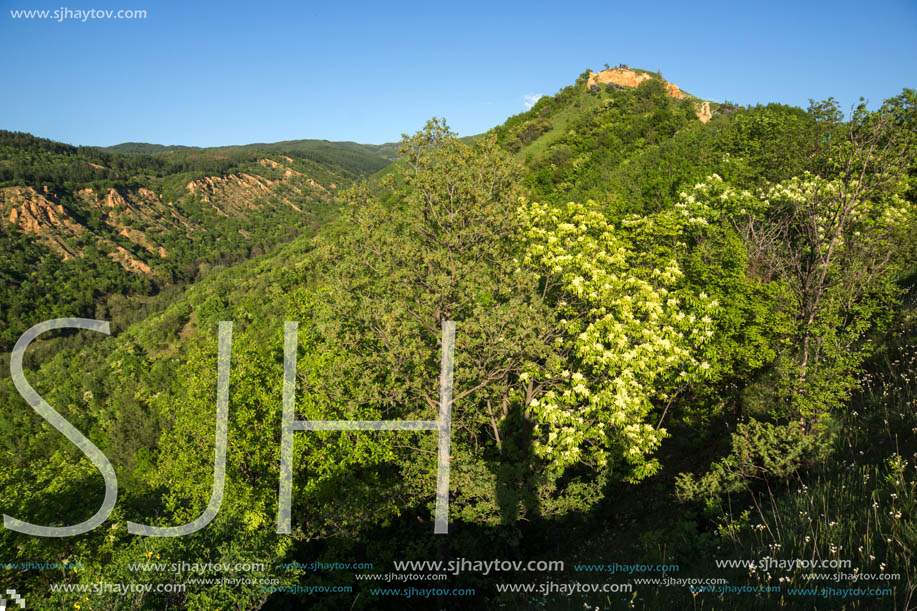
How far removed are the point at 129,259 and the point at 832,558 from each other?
246 metres

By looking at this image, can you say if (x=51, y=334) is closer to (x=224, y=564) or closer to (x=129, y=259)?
(x=129, y=259)

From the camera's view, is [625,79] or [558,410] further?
[625,79]

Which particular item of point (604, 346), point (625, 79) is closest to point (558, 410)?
point (604, 346)

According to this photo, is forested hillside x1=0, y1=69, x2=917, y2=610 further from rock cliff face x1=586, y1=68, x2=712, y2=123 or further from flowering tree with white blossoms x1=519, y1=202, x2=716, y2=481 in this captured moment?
rock cliff face x1=586, y1=68, x2=712, y2=123

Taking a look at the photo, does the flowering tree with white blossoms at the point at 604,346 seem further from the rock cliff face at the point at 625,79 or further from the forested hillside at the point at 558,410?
the rock cliff face at the point at 625,79

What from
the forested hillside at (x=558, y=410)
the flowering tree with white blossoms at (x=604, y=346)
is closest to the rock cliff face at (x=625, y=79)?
the forested hillside at (x=558, y=410)

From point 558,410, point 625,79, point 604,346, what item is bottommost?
point 558,410

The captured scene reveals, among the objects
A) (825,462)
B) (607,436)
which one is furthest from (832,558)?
(607,436)

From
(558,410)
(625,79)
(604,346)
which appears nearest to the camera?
(558,410)

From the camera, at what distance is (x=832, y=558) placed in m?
6.37

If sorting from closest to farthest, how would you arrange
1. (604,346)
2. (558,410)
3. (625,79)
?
(558,410) < (604,346) < (625,79)

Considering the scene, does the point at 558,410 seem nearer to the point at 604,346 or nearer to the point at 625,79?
the point at 604,346

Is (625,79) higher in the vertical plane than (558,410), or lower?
higher

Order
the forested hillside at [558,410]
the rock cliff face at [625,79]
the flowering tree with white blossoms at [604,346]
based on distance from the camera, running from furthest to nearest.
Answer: the rock cliff face at [625,79], the flowering tree with white blossoms at [604,346], the forested hillside at [558,410]
